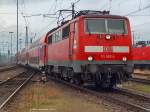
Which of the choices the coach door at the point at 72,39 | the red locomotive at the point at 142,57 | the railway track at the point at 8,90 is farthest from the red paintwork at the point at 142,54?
the coach door at the point at 72,39

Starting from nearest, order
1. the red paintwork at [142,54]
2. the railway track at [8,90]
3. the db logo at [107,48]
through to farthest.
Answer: the railway track at [8,90]
the db logo at [107,48]
the red paintwork at [142,54]

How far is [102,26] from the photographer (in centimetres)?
1992

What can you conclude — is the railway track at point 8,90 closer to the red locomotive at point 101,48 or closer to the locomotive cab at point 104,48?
the red locomotive at point 101,48

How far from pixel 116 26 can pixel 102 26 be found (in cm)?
71

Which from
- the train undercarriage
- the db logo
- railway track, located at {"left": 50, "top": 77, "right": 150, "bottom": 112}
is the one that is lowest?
railway track, located at {"left": 50, "top": 77, "right": 150, "bottom": 112}

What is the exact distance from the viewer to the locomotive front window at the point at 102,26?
1983 centimetres

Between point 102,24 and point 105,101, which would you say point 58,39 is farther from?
point 105,101

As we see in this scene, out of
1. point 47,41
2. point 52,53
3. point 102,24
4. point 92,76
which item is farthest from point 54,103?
point 47,41

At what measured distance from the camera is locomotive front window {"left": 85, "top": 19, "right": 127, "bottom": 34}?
19828 mm

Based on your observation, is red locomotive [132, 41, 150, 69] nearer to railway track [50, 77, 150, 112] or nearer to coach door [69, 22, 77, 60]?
coach door [69, 22, 77, 60]

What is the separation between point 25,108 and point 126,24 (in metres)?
7.80

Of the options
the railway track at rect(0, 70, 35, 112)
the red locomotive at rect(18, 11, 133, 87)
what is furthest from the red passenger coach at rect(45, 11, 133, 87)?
the railway track at rect(0, 70, 35, 112)

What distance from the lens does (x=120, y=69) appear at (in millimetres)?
19547

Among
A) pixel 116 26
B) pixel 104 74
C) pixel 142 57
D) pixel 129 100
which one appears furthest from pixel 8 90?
pixel 142 57
